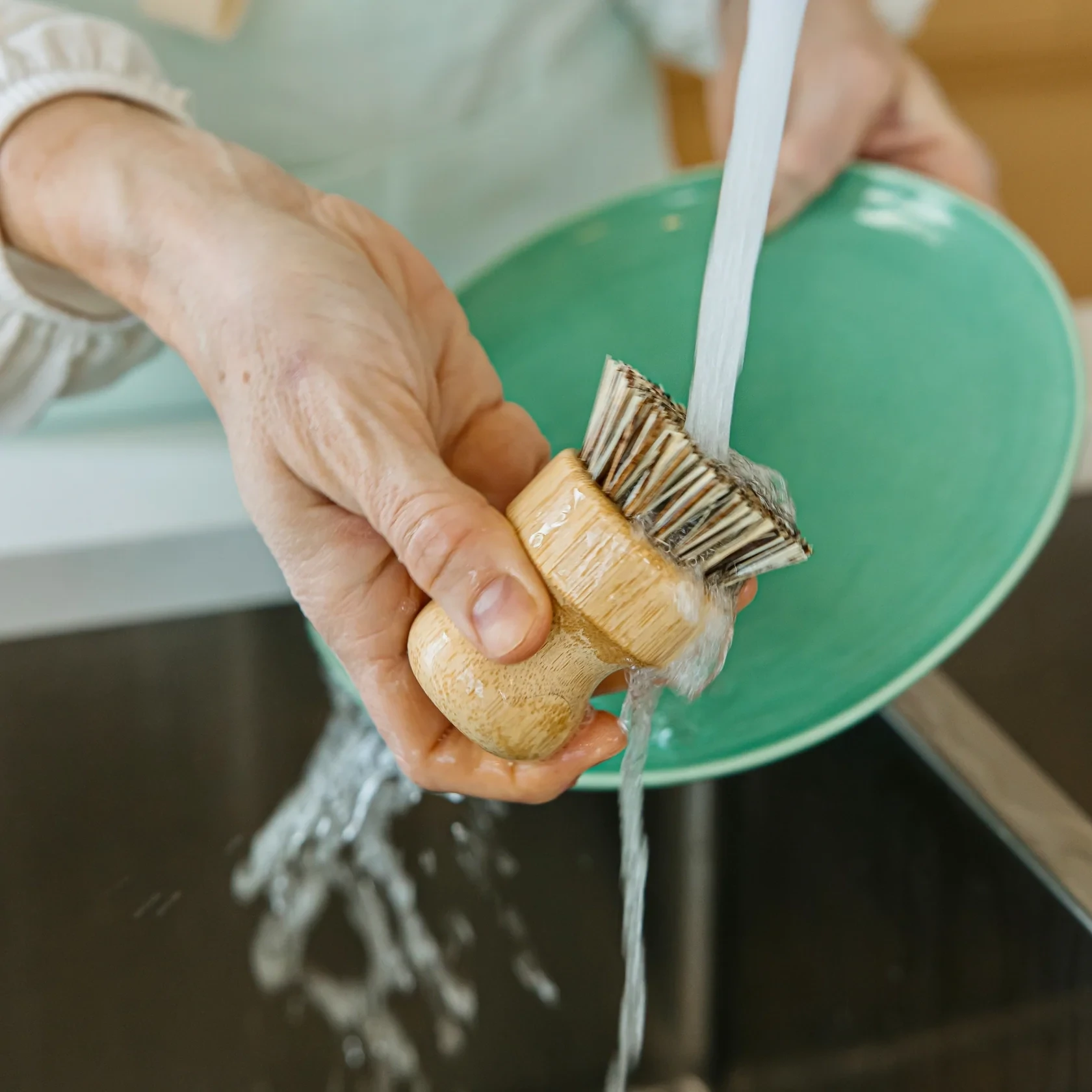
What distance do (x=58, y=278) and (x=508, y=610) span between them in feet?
0.96

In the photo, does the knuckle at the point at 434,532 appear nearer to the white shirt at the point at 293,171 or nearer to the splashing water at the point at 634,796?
the splashing water at the point at 634,796

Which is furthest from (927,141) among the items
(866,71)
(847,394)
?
(847,394)

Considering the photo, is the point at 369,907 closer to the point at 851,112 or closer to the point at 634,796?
the point at 634,796

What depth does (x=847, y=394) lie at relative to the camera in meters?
0.51

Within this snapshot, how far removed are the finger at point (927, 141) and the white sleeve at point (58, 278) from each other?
37 centimetres

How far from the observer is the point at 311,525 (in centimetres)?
35

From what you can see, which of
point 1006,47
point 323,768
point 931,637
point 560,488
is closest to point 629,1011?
point 323,768

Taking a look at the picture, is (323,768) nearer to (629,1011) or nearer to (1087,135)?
(629,1011)

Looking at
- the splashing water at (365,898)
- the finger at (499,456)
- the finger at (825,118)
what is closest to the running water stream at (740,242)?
the finger at (499,456)

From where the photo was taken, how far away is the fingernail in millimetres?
290

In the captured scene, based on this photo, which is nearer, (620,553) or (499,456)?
(620,553)

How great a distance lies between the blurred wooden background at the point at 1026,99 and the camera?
1.08 m

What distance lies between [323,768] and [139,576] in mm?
156

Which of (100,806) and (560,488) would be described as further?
(100,806)
